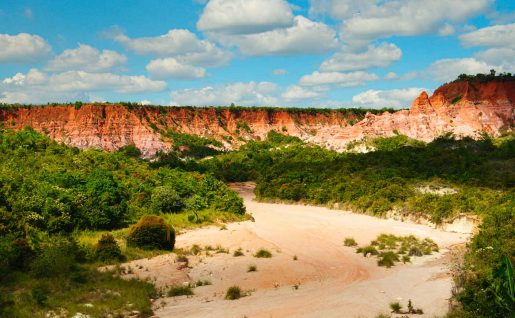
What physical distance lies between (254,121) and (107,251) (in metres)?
98.6

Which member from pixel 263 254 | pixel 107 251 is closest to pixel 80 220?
pixel 107 251

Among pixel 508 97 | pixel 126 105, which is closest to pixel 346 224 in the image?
pixel 508 97

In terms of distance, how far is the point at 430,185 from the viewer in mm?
45906

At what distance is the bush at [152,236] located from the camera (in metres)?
27.4

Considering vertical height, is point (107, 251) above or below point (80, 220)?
below

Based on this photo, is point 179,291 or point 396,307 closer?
point 396,307

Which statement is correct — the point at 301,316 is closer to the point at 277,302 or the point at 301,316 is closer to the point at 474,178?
the point at 277,302

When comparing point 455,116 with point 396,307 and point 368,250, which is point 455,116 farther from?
point 396,307

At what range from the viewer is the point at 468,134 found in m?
75.5

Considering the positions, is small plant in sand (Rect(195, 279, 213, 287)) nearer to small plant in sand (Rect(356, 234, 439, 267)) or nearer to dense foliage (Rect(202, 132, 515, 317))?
small plant in sand (Rect(356, 234, 439, 267))

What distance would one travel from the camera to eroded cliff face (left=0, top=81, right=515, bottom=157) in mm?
79812

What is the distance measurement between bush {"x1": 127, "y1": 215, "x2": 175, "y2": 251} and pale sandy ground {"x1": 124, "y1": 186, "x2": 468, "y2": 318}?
1568mm

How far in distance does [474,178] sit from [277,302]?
1354 inches

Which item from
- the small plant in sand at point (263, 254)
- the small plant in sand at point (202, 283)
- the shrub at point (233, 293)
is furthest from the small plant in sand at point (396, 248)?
the shrub at point (233, 293)
